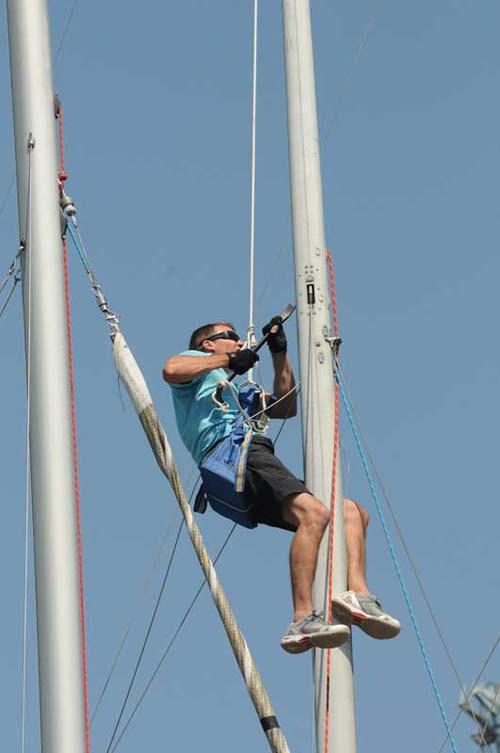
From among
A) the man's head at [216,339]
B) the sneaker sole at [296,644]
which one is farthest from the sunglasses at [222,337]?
the sneaker sole at [296,644]

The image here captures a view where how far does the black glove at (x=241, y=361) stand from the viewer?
13.8 metres

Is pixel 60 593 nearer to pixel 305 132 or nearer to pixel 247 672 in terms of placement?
pixel 247 672

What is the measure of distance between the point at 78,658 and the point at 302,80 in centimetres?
472

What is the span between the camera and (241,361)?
1377 cm

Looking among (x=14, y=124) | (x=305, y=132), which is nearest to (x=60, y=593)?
(x=14, y=124)

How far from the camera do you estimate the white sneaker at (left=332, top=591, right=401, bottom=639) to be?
13.4 meters

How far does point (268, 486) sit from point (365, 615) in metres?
0.87

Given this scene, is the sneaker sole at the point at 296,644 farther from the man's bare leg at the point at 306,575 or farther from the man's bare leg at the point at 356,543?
the man's bare leg at the point at 356,543

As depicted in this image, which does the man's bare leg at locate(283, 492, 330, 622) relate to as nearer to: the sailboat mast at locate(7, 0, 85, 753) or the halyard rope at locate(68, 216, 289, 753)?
the halyard rope at locate(68, 216, 289, 753)

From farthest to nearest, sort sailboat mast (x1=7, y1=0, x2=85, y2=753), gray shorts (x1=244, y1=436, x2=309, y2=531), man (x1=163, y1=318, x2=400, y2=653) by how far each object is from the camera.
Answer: gray shorts (x1=244, y1=436, x2=309, y2=531), man (x1=163, y1=318, x2=400, y2=653), sailboat mast (x1=7, y1=0, x2=85, y2=753)

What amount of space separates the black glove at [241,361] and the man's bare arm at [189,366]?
0.11ft

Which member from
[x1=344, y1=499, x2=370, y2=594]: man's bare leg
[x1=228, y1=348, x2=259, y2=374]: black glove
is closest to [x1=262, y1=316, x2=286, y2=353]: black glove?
[x1=228, y1=348, x2=259, y2=374]: black glove

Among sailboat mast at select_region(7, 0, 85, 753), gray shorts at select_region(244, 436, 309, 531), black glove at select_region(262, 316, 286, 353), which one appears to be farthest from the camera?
black glove at select_region(262, 316, 286, 353)

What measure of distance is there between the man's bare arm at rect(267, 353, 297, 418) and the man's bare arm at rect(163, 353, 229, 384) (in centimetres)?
61
